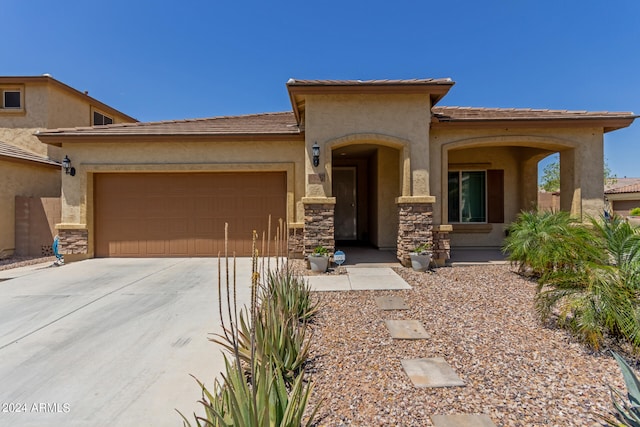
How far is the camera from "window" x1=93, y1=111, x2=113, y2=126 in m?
15.2

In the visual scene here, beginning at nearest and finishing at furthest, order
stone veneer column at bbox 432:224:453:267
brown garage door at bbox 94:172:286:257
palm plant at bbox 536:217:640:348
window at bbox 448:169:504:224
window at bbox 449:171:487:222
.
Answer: palm plant at bbox 536:217:640:348 → stone veneer column at bbox 432:224:453:267 → brown garage door at bbox 94:172:286:257 → window at bbox 448:169:504:224 → window at bbox 449:171:487:222

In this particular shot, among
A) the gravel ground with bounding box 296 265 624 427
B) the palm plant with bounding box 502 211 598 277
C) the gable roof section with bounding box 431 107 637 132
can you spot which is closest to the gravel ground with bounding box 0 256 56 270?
the gravel ground with bounding box 296 265 624 427

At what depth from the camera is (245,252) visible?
9.66 m

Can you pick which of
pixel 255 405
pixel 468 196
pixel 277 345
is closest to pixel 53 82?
pixel 277 345

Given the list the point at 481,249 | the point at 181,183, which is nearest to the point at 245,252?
the point at 181,183

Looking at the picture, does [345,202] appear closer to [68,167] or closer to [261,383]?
[68,167]

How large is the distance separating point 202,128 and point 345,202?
18.9 feet

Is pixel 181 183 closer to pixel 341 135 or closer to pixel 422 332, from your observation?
pixel 341 135

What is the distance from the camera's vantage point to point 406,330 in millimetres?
4207

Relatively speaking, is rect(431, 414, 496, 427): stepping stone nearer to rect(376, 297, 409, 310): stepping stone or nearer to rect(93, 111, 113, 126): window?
rect(376, 297, 409, 310): stepping stone

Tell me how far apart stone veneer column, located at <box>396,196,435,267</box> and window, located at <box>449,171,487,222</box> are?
3.24 metres

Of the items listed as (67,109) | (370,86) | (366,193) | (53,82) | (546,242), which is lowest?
(546,242)

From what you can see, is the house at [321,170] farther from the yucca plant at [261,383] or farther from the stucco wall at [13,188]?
the yucca plant at [261,383]

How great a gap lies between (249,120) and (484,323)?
30.3 ft
